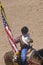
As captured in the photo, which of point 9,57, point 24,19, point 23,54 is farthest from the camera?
point 24,19

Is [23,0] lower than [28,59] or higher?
lower

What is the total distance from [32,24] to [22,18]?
3.16ft

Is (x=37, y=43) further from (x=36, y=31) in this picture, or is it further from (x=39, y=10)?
(x=39, y=10)

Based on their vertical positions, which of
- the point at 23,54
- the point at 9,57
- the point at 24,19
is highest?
the point at 23,54

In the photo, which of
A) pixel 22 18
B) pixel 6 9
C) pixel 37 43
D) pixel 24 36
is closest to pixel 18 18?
pixel 22 18

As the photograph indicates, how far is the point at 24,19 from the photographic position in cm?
1767

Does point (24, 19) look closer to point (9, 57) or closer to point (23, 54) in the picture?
point (9, 57)

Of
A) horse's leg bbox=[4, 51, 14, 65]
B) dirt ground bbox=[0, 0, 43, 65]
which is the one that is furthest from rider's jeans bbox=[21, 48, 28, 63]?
dirt ground bbox=[0, 0, 43, 65]

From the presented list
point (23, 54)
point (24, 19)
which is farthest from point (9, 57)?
point (24, 19)

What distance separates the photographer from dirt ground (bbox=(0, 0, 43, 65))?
15469 mm

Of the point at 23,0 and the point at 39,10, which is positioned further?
the point at 23,0

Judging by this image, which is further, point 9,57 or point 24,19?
point 24,19

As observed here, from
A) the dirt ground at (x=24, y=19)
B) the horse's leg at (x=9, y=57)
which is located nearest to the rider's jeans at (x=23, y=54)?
the horse's leg at (x=9, y=57)

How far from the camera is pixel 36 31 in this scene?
16.2 meters
